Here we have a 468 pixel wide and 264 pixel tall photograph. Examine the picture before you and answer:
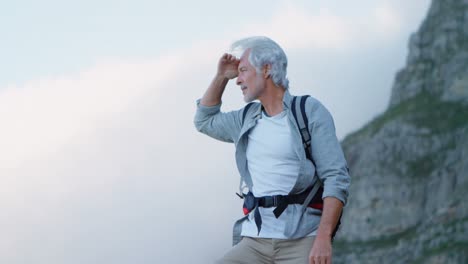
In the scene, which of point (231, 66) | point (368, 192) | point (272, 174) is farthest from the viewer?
point (368, 192)

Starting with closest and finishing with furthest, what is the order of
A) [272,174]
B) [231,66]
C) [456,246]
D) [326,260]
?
[326,260], [272,174], [231,66], [456,246]

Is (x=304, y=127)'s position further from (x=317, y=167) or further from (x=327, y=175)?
(x=327, y=175)

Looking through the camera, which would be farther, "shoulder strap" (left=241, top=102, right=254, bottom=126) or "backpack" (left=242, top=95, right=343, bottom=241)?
"shoulder strap" (left=241, top=102, right=254, bottom=126)

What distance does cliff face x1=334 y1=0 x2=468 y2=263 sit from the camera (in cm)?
16700

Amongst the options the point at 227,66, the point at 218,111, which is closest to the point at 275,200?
the point at 218,111

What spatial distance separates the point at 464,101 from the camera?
183 meters

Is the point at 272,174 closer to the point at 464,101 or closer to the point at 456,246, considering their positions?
the point at 456,246

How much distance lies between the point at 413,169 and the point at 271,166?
17879 centimetres

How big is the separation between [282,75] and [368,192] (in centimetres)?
17497

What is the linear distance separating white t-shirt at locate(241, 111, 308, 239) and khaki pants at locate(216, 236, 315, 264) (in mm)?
67

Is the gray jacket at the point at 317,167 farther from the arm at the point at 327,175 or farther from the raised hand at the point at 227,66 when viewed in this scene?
the raised hand at the point at 227,66

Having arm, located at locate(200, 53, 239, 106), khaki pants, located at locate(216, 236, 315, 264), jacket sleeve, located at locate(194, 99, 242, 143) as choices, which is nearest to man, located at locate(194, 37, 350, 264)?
khaki pants, located at locate(216, 236, 315, 264)

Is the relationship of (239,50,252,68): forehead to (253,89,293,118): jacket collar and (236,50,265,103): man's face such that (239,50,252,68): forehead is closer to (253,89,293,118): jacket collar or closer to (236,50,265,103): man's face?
(236,50,265,103): man's face

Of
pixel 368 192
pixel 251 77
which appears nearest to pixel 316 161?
pixel 251 77
